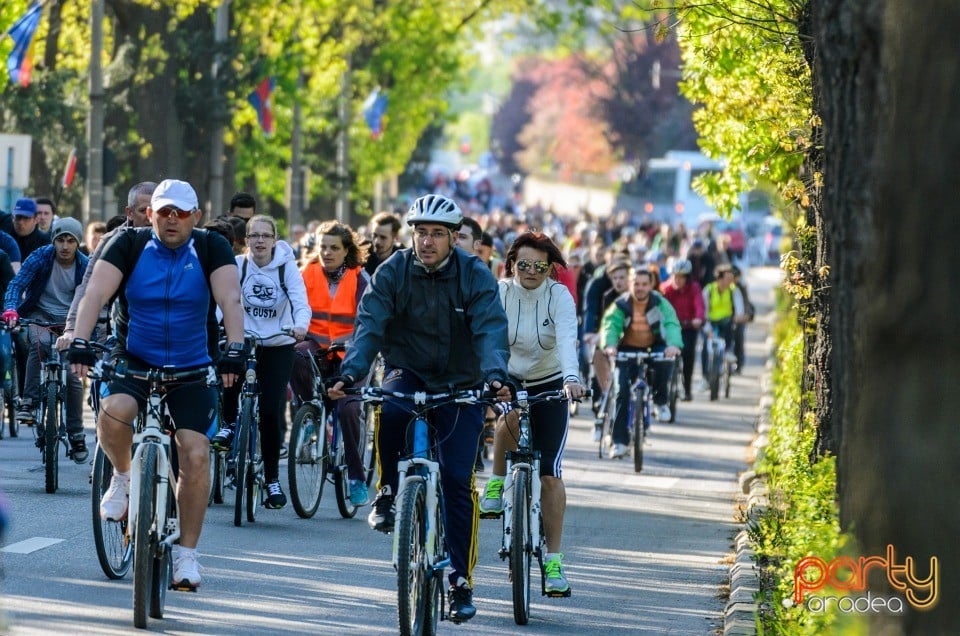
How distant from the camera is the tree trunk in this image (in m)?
4.91

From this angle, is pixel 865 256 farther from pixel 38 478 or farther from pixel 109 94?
pixel 109 94

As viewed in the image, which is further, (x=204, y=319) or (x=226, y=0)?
(x=226, y=0)

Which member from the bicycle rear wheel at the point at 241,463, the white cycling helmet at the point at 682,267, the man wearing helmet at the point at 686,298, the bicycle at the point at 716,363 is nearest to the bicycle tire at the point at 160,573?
the bicycle rear wheel at the point at 241,463

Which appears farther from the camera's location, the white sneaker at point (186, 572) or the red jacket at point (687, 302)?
the red jacket at point (687, 302)

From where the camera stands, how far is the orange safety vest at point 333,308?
12852mm

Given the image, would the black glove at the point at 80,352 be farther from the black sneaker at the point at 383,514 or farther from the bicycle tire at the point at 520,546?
the bicycle tire at the point at 520,546

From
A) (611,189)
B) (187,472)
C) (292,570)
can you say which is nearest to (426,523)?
(187,472)

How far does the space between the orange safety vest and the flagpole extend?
11472 millimetres

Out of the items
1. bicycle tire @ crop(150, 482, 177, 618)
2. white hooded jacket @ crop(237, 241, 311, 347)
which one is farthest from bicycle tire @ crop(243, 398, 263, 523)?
bicycle tire @ crop(150, 482, 177, 618)

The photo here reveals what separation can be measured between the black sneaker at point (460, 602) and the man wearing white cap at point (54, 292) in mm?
6084

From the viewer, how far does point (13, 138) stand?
23516 mm

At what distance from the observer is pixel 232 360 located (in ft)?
27.1

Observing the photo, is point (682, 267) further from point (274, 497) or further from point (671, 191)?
point (671, 191)

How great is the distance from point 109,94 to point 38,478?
14.1m
